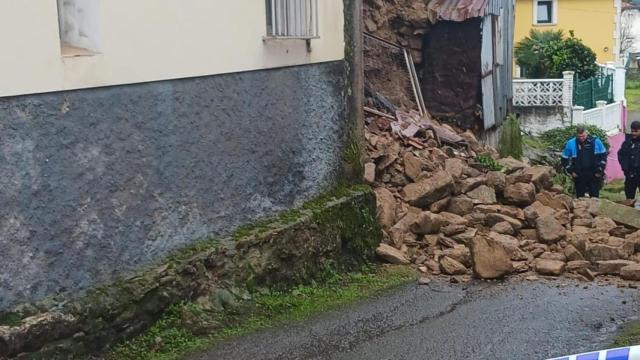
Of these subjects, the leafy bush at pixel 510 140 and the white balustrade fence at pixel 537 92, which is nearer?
the leafy bush at pixel 510 140

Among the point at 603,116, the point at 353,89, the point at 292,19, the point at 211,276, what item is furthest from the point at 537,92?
the point at 211,276

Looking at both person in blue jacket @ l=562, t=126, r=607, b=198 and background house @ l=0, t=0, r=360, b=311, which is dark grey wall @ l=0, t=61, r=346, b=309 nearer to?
background house @ l=0, t=0, r=360, b=311

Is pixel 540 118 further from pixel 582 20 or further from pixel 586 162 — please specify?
pixel 582 20

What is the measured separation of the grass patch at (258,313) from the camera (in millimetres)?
6129

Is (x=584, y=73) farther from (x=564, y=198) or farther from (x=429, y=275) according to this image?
(x=429, y=275)

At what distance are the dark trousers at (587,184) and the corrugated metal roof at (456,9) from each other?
3007 mm

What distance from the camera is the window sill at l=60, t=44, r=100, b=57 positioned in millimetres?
5535

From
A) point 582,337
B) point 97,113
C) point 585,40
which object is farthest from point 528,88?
point 97,113

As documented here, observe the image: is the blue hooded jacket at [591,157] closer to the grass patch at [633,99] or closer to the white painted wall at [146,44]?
the white painted wall at [146,44]

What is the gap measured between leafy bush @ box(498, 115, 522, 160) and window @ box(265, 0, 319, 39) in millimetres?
8283

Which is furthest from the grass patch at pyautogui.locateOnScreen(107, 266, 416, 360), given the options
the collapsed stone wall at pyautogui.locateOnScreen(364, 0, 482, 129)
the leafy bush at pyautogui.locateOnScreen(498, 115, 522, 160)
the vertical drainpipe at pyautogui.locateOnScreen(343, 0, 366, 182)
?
the leafy bush at pyautogui.locateOnScreen(498, 115, 522, 160)

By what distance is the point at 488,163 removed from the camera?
Answer: 11703mm

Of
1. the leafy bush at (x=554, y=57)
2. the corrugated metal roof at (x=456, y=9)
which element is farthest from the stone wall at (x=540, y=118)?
the corrugated metal roof at (x=456, y=9)

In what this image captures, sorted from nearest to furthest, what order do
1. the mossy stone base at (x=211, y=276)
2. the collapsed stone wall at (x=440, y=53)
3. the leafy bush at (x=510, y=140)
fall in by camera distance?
1. the mossy stone base at (x=211, y=276)
2. the collapsed stone wall at (x=440, y=53)
3. the leafy bush at (x=510, y=140)
